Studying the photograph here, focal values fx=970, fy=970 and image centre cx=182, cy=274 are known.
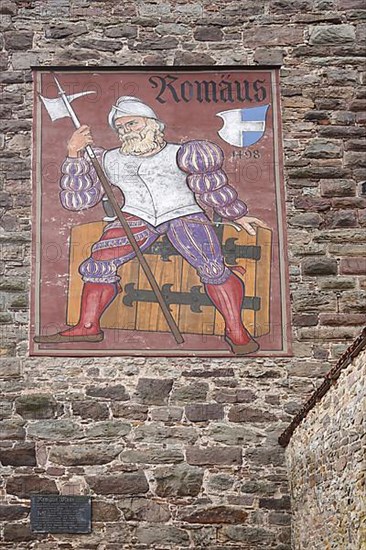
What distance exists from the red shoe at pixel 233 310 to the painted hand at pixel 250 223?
0.37m

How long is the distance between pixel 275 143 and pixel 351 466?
343 centimetres

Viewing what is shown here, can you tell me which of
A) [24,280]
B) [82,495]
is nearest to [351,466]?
[82,495]

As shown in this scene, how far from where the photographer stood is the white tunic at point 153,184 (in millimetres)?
7191

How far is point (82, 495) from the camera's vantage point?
6.43m

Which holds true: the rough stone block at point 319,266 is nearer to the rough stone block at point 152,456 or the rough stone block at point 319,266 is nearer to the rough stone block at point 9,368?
the rough stone block at point 152,456

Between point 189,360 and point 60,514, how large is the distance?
1.36 m

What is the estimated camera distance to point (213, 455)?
21.5 feet

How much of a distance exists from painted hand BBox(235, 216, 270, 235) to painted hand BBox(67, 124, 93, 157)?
131cm

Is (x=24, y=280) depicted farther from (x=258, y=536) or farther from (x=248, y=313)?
(x=258, y=536)

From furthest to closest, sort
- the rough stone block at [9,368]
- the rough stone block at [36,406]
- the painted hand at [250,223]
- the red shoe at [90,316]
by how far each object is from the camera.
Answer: the painted hand at [250,223], the red shoe at [90,316], the rough stone block at [9,368], the rough stone block at [36,406]

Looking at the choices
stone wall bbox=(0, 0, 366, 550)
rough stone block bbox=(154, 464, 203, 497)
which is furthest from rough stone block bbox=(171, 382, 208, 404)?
rough stone block bbox=(154, 464, 203, 497)

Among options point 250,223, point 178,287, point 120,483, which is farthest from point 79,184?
point 120,483

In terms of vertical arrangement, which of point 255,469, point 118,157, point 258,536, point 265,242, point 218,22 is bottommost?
point 258,536

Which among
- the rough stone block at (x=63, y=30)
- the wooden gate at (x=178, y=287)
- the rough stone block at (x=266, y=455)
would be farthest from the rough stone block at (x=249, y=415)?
the rough stone block at (x=63, y=30)
